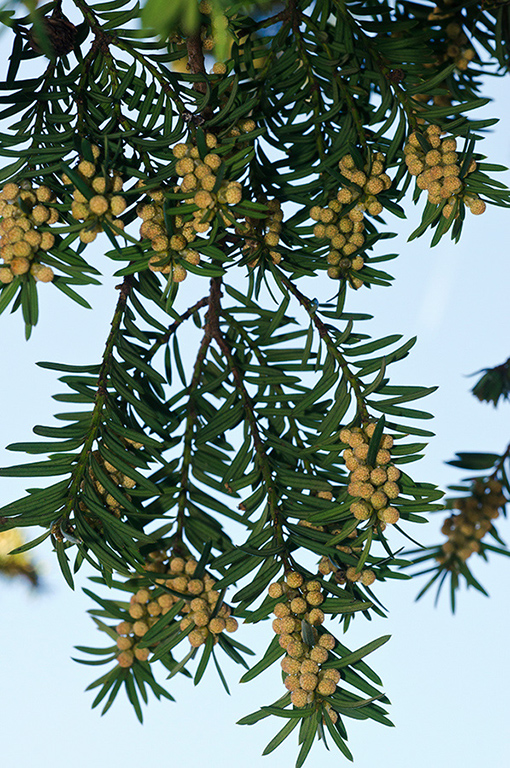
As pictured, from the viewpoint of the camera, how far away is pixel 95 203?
0.42 metres

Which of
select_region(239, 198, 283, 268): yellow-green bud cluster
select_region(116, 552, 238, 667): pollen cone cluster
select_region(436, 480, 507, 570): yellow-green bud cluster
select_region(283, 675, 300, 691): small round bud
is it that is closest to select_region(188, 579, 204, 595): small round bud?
select_region(116, 552, 238, 667): pollen cone cluster

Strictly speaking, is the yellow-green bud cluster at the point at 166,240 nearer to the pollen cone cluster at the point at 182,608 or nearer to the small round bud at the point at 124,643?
the pollen cone cluster at the point at 182,608

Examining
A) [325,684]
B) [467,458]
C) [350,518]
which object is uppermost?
[467,458]

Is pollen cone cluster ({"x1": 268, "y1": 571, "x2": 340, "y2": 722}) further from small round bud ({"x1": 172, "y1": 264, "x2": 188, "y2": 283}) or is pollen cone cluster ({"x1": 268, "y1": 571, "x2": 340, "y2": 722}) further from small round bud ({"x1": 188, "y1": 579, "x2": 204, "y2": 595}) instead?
small round bud ({"x1": 172, "y1": 264, "x2": 188, "y2": 283})

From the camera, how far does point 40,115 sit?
503 millimetres

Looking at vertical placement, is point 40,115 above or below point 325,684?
above

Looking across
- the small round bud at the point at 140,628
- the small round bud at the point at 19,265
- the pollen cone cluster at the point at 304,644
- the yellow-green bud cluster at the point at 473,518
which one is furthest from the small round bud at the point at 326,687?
the yellow-green bud cluster at the point at 473,518

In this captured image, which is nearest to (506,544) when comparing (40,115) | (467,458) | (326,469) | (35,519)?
(467,458)

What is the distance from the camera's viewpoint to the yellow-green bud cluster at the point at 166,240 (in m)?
0.45

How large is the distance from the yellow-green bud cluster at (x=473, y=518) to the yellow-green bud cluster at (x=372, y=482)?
434mm

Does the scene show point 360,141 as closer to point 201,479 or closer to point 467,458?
point 201,479

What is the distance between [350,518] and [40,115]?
0.35m

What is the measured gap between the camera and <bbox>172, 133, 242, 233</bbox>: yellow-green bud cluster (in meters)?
0.43

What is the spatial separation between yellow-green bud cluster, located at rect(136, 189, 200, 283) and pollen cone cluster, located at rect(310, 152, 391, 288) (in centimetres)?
12
